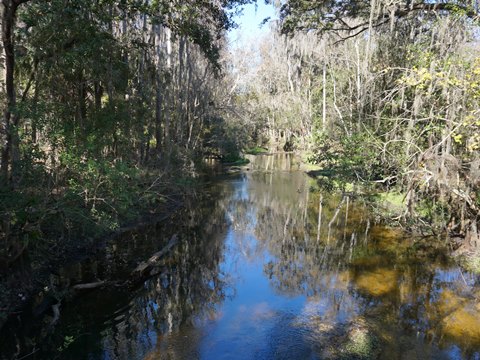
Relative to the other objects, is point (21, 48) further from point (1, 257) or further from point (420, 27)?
point (420, 27)

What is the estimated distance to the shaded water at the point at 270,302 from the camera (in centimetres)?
732

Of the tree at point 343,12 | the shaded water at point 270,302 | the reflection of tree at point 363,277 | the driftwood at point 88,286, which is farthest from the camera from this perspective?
the tree at point 343,12

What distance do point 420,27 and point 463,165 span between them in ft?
15.5

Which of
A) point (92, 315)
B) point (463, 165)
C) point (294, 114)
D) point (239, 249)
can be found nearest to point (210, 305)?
point (92, 315)

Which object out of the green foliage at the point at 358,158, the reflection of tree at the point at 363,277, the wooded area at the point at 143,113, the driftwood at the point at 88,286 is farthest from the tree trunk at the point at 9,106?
the green foliage at the point at 358,158

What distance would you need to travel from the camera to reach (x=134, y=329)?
791 cm

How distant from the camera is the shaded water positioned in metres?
7.32

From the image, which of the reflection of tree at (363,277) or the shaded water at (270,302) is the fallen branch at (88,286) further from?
the reflection of tree at (363,277)

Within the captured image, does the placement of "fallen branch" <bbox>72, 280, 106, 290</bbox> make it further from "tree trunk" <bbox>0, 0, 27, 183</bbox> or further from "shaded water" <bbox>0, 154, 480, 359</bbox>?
"tree trunk" <bbox>0, 0, 27, 183</bbox>

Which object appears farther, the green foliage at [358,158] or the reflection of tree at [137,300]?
the green foliage at [358,158]

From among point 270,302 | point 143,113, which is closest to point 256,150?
point 143,113

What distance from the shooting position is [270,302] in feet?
30.7

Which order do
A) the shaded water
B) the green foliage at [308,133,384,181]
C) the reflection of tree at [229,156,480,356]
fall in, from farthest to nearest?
1. the green foliage at [308,133,384,181]
2. the reflection of tree at [229,156,480,356]
3. the shaded water

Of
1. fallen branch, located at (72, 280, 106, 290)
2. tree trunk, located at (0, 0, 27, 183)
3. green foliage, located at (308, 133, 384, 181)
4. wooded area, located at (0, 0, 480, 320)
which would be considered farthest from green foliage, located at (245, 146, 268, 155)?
tree trunk, located at (0, 0, 27, 183)
